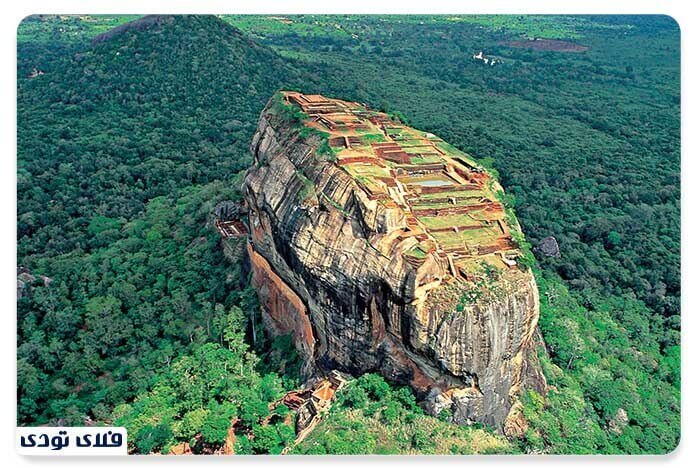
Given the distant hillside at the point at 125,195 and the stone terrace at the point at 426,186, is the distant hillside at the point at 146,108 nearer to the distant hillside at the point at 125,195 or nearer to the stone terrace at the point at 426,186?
the distant hillside at the point at 125,195

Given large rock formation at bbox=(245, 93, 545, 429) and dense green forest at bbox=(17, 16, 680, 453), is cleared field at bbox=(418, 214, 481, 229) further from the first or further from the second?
dense green forest at bbox=(17, 16, 680, 453)

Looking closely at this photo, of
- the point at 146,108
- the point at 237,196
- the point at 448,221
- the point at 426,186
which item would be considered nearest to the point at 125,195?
the point at 237,196

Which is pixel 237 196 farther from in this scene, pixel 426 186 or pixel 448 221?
pixel 448 221

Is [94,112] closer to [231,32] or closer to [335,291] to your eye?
[231,32]

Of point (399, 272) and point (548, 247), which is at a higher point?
point (399, 272)

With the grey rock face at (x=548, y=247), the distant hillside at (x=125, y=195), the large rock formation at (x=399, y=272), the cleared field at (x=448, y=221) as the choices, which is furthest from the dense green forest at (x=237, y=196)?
the cleared field at (x=448, y=221)

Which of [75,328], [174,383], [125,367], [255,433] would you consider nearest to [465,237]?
[255,433]
